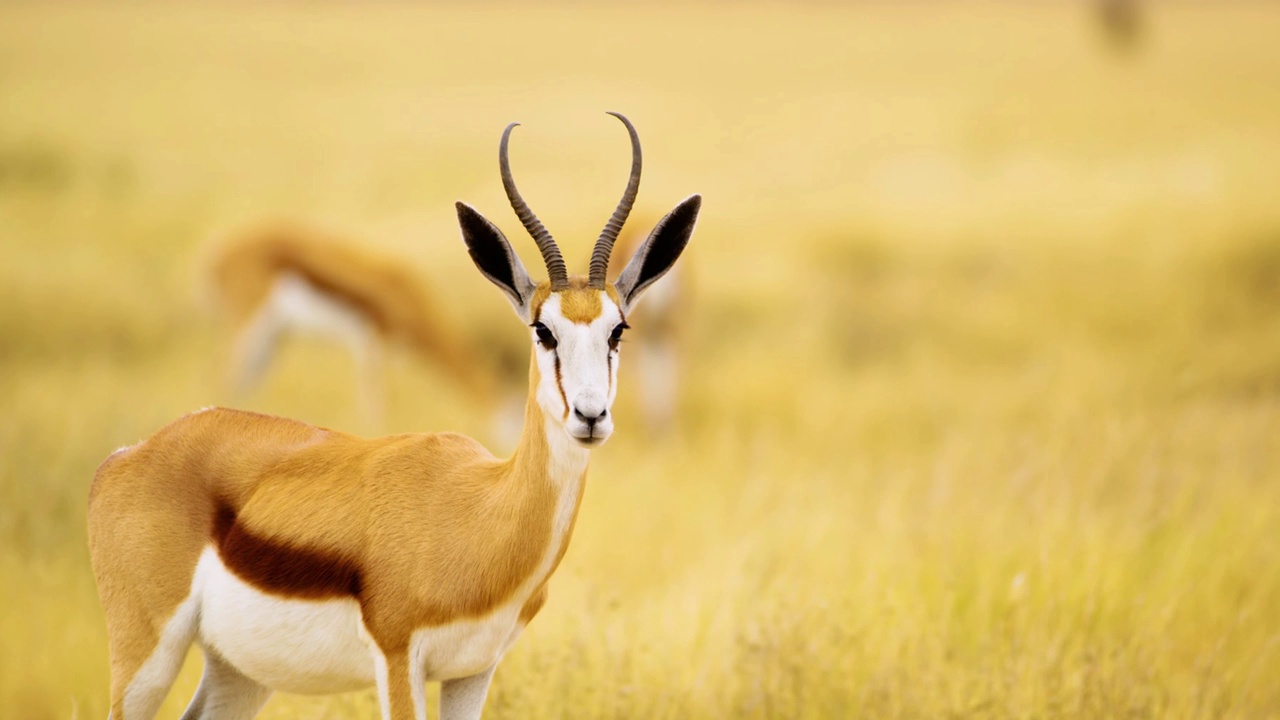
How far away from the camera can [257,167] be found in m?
19.2

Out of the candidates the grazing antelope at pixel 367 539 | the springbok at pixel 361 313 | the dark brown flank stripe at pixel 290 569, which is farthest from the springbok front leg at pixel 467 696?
the springbok at pixel 361 313

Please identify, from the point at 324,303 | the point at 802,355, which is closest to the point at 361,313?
the point at 324,303

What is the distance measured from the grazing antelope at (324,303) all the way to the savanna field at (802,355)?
36cm

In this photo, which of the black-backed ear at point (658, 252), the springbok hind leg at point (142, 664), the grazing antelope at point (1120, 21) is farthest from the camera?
Result: the grazing antelope at point (1120, 21)

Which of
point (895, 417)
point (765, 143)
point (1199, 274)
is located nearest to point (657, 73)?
point (765, 143)

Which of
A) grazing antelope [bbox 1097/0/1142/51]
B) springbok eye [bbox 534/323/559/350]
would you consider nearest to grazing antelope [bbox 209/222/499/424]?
springbok eye [bbox 534/323/559/350]

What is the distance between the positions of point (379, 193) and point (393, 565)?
631 inches

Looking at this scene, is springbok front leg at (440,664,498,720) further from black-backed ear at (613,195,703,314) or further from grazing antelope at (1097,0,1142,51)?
grazing antelope at (1097,0,1142,51)

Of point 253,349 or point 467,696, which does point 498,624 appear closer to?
point 467,696

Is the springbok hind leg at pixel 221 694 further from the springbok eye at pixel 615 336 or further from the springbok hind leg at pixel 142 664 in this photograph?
the springbok eye at pixel 615 336

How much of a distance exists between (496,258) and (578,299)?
12.9 inches

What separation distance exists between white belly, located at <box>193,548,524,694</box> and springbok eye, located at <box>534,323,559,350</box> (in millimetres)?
729

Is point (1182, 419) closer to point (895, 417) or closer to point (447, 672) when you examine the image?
point (895, 417)

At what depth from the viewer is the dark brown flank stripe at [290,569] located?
10.3 ft
